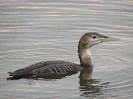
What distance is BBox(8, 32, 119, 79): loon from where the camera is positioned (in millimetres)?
14945

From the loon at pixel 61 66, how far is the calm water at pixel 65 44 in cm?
19

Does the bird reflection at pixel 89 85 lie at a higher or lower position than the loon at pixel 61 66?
lower

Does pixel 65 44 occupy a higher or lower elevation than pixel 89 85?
higher

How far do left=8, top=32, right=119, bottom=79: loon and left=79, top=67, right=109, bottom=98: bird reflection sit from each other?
0.33 m

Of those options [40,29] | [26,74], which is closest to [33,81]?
[26,74]

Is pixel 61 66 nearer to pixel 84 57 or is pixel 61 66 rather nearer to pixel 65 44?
pixel 84 57

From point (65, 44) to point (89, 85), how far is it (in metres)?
2.64

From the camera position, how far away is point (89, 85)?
48.4ft

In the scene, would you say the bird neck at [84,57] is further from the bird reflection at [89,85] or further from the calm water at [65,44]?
the bird reflection at [89,85]

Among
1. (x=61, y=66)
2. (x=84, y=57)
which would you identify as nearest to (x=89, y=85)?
(x=61, y=66)

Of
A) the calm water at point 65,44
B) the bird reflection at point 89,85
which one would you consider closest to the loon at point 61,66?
the calm water at point 65,44

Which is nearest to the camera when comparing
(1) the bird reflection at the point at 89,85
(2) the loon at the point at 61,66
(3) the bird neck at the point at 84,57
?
(1) the bird reflection at the point at 89,85

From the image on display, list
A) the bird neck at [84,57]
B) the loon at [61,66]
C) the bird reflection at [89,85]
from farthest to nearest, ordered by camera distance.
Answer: the bird neck at [84,57] < the loon at [61,66] < the bird reflection at [89,85]

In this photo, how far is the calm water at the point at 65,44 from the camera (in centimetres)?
1416
